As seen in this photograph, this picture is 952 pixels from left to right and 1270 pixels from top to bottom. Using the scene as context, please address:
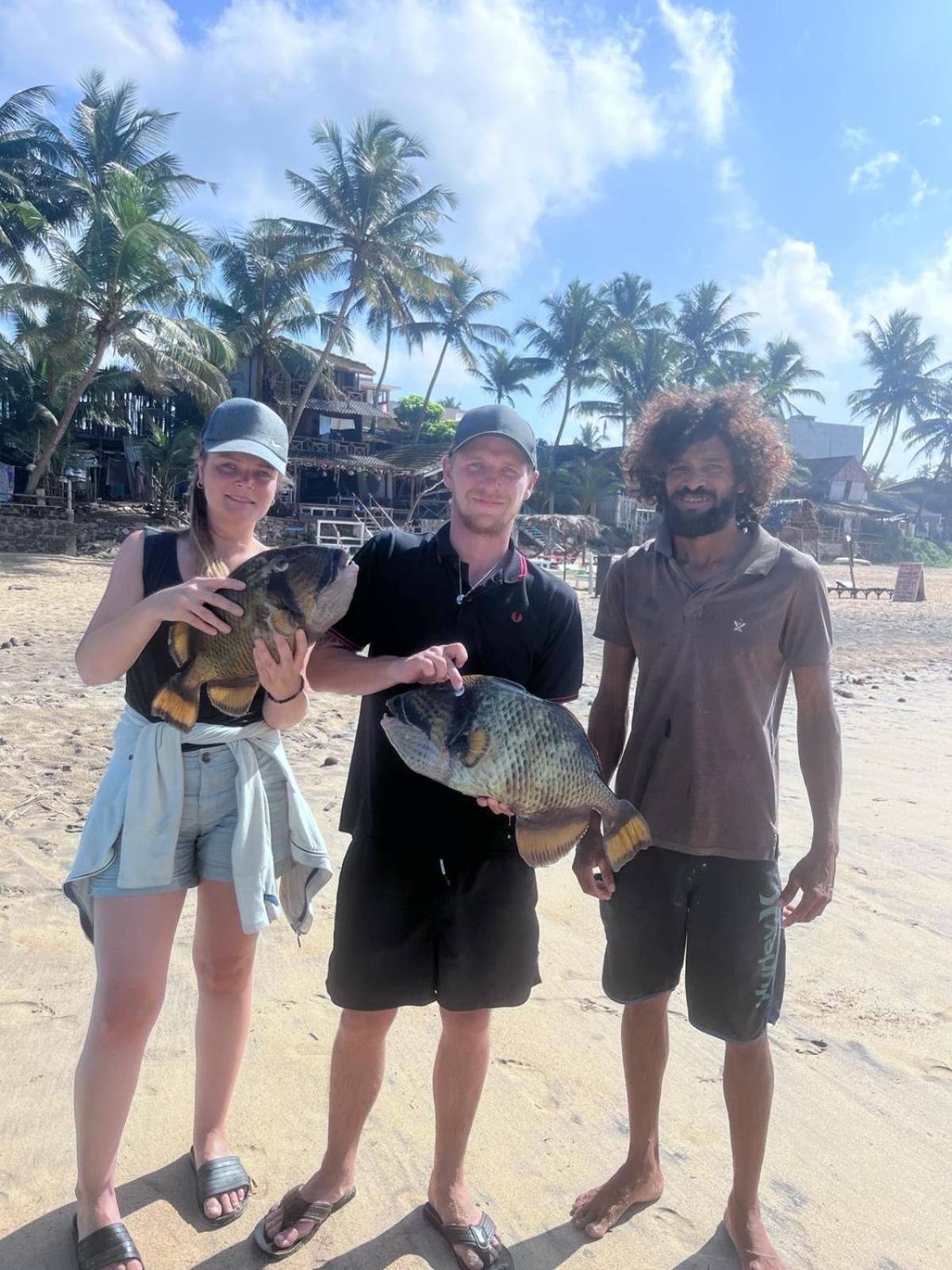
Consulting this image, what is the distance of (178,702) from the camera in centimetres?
229

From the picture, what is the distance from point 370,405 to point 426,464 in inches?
280

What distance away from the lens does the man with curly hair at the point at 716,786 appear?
8.40ft

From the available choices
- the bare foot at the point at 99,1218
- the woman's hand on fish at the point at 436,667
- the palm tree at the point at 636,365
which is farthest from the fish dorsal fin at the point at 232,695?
the palm tree at the point at 636,365

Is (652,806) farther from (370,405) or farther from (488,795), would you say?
(370,405)

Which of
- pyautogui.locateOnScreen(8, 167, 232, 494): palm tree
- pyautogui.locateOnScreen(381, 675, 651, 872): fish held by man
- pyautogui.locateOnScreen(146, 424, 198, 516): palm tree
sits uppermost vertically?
pyautogui.locateOnScreen(8, 167, 232, 494): palm tree

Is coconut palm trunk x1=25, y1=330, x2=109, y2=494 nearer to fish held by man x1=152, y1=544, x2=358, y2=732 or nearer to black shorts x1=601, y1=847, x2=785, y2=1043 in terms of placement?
fish held by man x1=152, y1=544, x2=358, y2=732

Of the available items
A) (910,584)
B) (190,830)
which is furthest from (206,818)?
(910,584)

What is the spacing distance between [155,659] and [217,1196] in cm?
166

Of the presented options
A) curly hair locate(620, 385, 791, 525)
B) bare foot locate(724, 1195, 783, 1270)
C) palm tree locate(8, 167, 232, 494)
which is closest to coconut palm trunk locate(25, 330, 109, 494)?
palm tree locate(8, 167, 232, 494)

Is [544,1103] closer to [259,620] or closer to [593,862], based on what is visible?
[593,862]

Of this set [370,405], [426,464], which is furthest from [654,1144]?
[370,405]

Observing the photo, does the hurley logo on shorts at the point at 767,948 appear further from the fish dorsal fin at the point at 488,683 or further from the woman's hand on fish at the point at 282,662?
the woman's hand on fish at the point at 282,662

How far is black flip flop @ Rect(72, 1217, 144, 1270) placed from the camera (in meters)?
2.28

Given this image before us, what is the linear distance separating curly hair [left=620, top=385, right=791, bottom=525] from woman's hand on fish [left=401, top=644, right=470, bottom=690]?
1.17m
